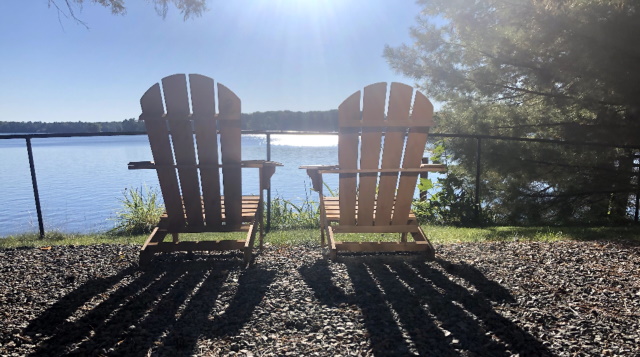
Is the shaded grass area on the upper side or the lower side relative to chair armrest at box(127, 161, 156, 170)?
lower

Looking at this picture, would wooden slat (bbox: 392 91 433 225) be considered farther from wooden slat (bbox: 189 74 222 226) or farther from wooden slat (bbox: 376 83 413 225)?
wooden slat (bbox: 189 74 222 226)

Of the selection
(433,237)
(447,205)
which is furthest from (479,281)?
(447,205)

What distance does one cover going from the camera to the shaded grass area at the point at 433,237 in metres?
3.91

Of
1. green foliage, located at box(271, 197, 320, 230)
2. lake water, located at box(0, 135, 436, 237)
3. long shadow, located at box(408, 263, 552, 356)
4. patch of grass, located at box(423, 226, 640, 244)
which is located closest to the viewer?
long shadow, located at box(408, 263, 552, 356)

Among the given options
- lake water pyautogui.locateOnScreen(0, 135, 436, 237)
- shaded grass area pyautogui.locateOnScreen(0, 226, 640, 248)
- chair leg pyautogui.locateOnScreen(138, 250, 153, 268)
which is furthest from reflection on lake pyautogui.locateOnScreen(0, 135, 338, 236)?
chair leg pyautogui.locateOnScreen(138, 250, 153, 268)

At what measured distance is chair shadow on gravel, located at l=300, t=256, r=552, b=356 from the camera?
5.99 ft

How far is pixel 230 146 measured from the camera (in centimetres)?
314

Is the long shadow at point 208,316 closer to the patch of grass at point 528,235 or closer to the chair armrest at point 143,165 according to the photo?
the chair armrest at point 143,165

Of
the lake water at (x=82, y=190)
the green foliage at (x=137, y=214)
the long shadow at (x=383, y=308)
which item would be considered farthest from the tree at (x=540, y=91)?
the green foliage at (x=137, y=214)

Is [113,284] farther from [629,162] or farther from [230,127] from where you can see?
[629,162]

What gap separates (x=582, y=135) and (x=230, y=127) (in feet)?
15.6

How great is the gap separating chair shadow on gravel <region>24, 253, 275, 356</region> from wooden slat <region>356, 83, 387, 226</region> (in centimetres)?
100

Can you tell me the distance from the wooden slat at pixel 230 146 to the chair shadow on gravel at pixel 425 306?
2.66ft

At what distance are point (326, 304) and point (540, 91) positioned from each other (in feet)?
17.5
